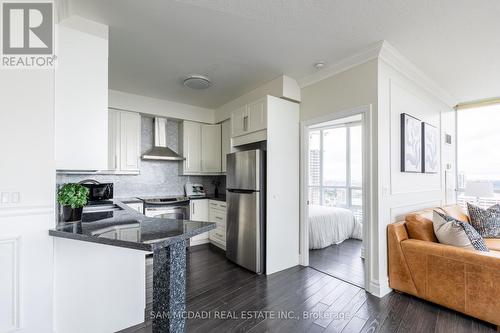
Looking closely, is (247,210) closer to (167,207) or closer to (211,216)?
(211,216)

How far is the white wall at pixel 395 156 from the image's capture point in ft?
8.28

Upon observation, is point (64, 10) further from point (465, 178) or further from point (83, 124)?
point (465, 178)

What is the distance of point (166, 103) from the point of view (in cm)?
428

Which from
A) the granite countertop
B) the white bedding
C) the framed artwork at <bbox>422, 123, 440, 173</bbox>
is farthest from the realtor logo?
the framed artwork at <bbox>422, 123, 440, 173</bbox>

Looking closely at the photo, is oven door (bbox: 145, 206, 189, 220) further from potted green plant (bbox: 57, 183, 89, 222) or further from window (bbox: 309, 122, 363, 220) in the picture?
window (bbox: 309, 122, 363, 220)

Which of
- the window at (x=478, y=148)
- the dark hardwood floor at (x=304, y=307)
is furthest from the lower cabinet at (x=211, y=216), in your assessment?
the window at (x=478, y=148)

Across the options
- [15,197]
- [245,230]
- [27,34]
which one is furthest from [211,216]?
[27,34]

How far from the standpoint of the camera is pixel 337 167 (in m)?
5.69

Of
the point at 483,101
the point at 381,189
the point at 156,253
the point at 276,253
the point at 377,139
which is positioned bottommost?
the point at 276,253

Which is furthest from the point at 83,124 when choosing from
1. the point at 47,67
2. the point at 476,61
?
the point at 476,61

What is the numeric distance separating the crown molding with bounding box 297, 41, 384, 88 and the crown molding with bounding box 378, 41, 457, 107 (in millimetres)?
66

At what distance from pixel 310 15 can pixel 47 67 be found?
2076 mm

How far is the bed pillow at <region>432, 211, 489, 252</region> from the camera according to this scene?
87.5 inches

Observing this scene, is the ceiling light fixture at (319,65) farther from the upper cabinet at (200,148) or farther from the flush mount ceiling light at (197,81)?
the upper cabinet at (200,148)
